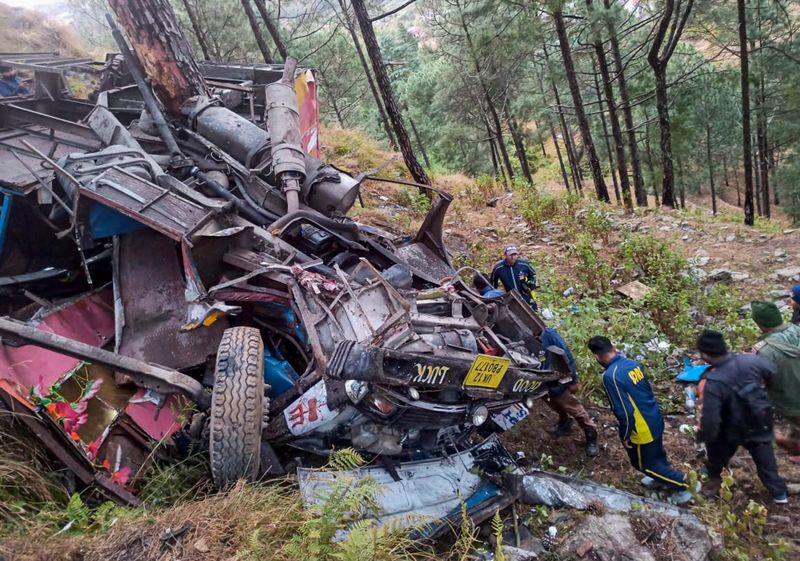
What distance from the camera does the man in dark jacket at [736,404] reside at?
3414 millimetres

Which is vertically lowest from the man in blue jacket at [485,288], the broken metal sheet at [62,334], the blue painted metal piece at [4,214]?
the man in blue jacket at [485,288]

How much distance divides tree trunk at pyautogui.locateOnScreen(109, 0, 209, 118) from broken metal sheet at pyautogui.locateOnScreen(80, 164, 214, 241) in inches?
→ 118

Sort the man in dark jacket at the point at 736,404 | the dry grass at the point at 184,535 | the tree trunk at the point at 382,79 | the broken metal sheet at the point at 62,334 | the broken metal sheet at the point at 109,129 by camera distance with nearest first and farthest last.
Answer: the dry grass at the point at 184,535 → the man in dark jacket at the point at 736,404 → the broken metal sheet at the point at 62,334 → the broken metal sheet at the point at 109,129 → the tree trunk at the point at 382,79

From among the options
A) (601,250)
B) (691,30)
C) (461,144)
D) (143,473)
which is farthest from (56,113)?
(461,144)

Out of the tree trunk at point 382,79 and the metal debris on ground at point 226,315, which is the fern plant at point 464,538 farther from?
the tree trunk at point 382,79

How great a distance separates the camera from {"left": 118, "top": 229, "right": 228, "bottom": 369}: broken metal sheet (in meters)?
4.35

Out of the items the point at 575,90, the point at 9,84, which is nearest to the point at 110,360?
the point at 9,84

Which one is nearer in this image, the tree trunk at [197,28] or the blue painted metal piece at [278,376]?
the blue painted metal piece at [278,376]

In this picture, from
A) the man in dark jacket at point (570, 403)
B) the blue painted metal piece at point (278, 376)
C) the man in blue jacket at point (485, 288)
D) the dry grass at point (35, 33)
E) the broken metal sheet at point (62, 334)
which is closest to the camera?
the broken metal sheet at point (62, 334)

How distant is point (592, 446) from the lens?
444cm

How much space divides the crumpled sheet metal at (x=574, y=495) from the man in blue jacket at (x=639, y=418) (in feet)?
1.05

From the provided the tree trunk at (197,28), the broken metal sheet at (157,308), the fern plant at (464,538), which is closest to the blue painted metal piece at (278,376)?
the broken metal sheet at (157,308)

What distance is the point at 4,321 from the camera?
3.31m

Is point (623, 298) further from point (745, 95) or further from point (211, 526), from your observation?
point (745, 95)
